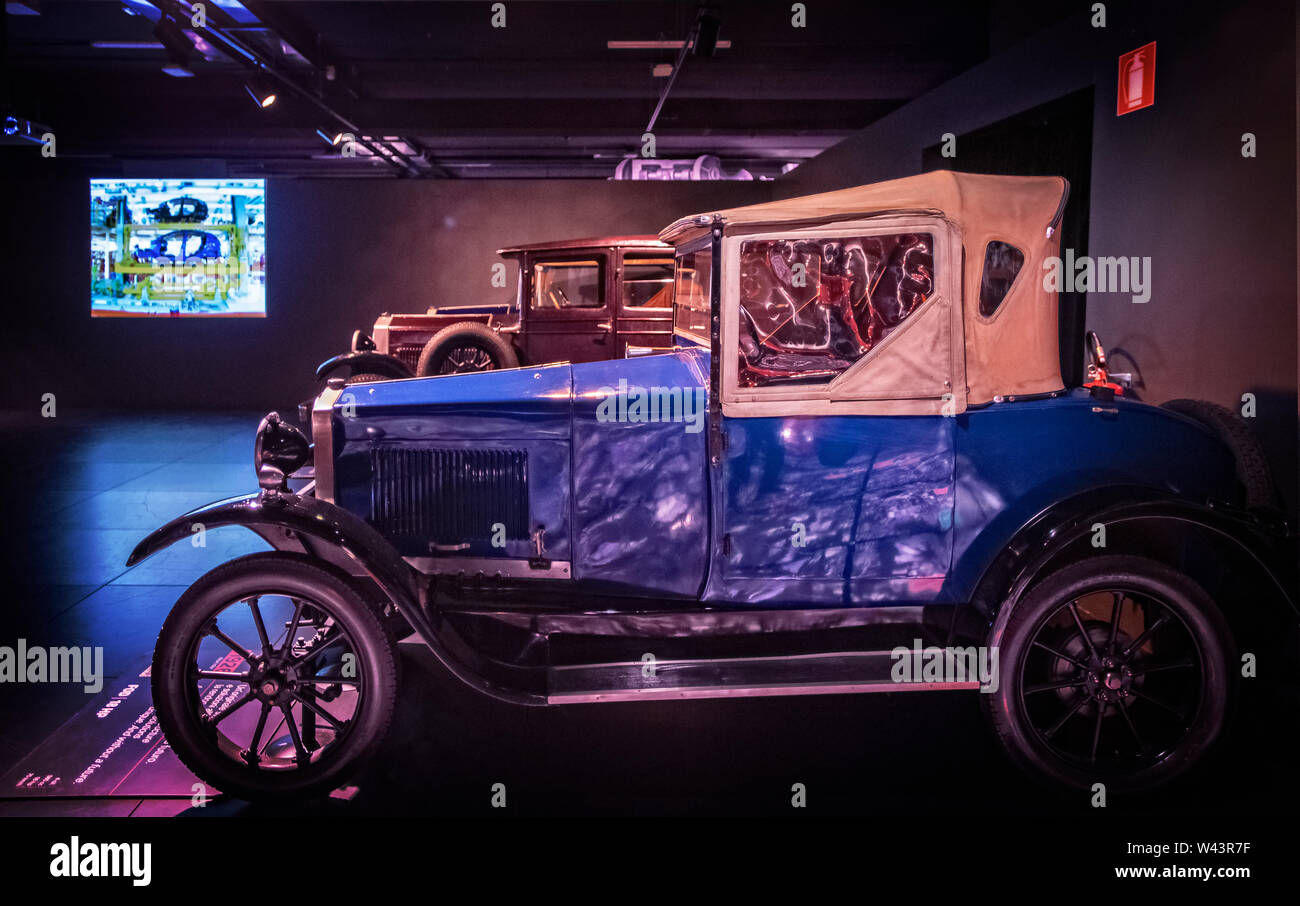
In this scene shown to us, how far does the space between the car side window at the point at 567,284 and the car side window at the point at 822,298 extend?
4475mm

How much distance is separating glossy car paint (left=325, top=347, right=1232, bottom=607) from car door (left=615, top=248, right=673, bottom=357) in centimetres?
432

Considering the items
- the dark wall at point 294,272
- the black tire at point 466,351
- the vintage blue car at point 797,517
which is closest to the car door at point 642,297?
the black tire at point 466,351

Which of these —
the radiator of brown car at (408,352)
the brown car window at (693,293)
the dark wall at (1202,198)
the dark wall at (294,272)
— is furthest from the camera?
the dark wall at (294,272)

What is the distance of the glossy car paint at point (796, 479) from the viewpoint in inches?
105

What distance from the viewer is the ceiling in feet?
29.8

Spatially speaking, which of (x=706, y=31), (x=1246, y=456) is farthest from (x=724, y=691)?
(x=706, y=31)

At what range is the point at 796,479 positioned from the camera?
2664 mm

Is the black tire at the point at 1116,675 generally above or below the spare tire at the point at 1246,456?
A: below

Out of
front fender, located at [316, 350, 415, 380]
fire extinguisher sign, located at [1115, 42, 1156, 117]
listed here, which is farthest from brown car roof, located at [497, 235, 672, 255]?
fire extinguisher sign, located at [1115, 42, 1156, 117]

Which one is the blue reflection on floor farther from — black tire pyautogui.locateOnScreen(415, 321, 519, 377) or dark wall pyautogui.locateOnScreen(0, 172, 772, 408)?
dark wall pyautogui.locateOnScreen(0, 172, 772, 408)

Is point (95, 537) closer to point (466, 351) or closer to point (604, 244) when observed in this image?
point (466, 351)

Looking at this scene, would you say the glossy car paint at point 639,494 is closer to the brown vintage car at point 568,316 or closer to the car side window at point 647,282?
the brown vintage car at point 568,316

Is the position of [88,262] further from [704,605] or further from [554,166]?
[704,605]
